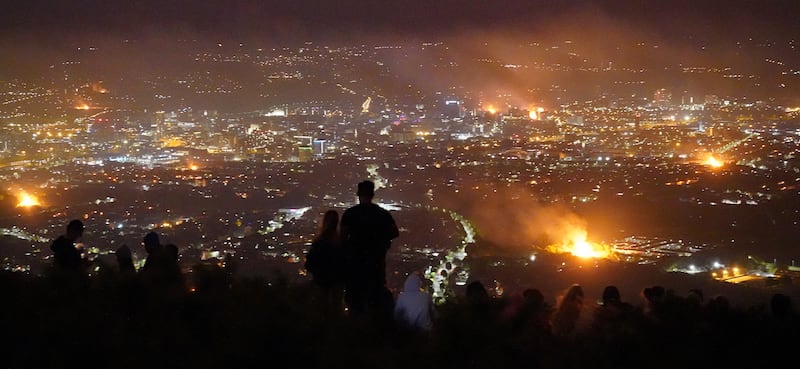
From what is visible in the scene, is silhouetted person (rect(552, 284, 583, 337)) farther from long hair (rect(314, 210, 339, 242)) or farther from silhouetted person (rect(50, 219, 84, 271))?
silhouetted person (rect(50, 219, 84, 271))

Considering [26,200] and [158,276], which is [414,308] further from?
[26,200]

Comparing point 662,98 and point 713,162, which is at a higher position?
point 662,98

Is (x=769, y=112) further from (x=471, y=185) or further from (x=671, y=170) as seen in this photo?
(x=471, y=185)

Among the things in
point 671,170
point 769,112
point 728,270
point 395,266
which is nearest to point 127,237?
point 395,266

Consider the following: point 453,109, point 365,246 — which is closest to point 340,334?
point 365,246

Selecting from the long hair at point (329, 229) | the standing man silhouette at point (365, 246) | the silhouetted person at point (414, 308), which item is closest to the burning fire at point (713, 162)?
the standing man silhouette at point (365, 246)

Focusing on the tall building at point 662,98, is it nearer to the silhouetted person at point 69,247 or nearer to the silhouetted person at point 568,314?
the silhouetted person at point 69,247

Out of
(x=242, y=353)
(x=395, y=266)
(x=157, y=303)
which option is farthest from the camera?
(x=395, y=266)
